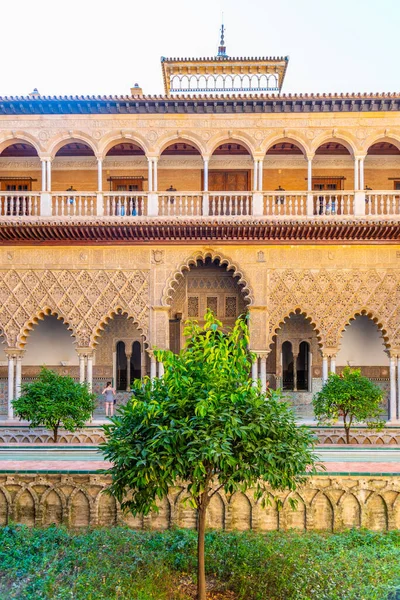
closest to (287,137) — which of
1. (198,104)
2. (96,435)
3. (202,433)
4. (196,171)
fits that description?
(198,104)

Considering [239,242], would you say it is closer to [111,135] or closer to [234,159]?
[234,159]

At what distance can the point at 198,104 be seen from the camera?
1202cm

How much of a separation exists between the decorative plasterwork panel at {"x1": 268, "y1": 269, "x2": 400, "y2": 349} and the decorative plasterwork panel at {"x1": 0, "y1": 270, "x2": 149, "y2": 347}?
10.2ft

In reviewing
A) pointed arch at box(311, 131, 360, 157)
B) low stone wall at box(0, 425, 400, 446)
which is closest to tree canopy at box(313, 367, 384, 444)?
low stone wall at box(0, 425, 400, 446)

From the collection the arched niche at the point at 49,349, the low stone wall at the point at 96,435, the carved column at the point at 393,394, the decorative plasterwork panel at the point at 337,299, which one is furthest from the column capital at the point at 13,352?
the carved column at the point at 393,394

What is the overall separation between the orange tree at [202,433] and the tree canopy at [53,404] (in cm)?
476

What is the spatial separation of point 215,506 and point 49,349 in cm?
897

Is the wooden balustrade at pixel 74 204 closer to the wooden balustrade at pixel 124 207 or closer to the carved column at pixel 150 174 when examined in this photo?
the wooden balustrade at pixel 124 207

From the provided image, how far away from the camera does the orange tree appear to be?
4.05 metres

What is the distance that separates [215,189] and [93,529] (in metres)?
9.75

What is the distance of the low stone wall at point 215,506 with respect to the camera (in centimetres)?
595

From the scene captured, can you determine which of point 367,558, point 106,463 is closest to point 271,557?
point 367,558

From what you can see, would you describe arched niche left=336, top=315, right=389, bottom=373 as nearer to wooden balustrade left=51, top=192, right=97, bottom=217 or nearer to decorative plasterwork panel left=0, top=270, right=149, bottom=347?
decorative plasterwork panel left=0, top=270, right=149, bottom=347

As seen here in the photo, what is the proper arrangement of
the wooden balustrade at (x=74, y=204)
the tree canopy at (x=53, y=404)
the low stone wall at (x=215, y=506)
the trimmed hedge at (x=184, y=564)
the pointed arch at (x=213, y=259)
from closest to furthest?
the trimmed hedge at (x=184, y=564) → the low stone wall at (x=215, y=506) → the tree canopy at (x=53, y=404) → the wooden balustrade at (x=74, y=204) → the pointed arch at (x=213, y=259)
